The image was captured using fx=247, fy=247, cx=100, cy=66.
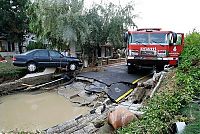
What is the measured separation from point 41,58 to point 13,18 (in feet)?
50.6

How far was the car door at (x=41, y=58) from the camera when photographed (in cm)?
1562

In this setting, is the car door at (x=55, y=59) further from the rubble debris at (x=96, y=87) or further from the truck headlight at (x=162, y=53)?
the truck headlight at (x=162, y=53)

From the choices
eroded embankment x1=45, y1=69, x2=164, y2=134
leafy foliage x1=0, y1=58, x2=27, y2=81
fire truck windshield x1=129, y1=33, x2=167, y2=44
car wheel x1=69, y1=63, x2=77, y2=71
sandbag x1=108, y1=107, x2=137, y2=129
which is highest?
fire truck windshield x1=129, y1=33, x2=167, y2=44

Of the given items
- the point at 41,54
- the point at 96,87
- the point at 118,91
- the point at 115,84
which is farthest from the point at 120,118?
the point at 41,54

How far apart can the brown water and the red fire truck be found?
4760 mm

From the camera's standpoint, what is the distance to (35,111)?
11.5m

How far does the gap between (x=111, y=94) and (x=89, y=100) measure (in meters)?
1.20

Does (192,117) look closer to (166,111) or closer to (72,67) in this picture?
(166,111)

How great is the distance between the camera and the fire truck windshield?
13.8 metres

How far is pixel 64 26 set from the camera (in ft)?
56.9

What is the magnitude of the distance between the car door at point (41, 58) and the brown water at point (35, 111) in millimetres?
2480

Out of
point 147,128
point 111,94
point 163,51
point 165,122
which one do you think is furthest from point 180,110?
point 163,51

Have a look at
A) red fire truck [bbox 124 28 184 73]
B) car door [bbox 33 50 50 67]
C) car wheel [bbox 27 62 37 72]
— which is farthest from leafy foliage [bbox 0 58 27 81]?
red fire truck [bbox 124 28 184 73]

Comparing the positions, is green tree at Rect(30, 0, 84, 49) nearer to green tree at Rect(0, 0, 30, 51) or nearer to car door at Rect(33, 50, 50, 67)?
car door at Rect(33, 50, 50, 67)
